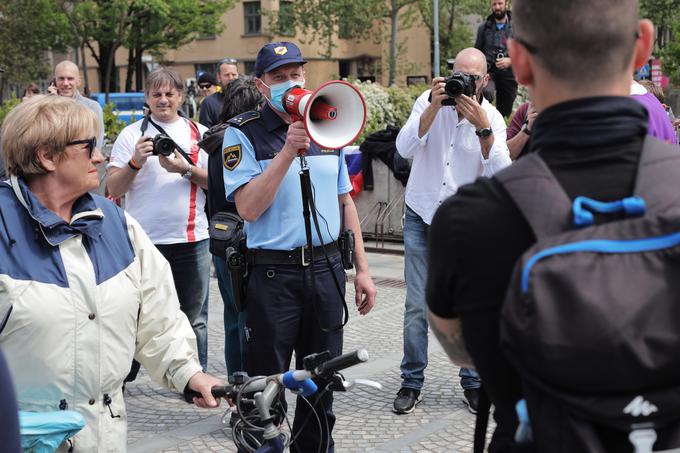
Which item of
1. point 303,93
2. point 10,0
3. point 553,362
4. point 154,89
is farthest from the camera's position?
point 10,0

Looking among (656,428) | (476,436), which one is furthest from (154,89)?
(656,428)

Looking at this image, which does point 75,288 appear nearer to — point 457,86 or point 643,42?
point 643,42

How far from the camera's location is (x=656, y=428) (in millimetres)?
1661

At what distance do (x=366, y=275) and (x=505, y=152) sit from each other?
4.07 ft

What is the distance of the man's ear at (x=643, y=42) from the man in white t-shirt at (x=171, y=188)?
14.0ft

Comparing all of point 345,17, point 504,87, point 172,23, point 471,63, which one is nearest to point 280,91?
point 471,63

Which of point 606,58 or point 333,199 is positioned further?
point 333,199

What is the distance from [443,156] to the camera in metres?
5.45

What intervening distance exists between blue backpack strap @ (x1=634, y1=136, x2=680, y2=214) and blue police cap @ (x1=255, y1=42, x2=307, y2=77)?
8.85 ft

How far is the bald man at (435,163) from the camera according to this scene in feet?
17.5

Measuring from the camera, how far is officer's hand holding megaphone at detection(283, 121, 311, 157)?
3.93 m

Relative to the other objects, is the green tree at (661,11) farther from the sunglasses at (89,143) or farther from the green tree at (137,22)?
the sunglasses at (89,143)

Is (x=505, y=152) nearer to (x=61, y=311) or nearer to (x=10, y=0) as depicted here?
(x=61, y=311)

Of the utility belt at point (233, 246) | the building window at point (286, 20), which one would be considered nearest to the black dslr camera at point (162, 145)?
the utility belt at point (233, 246)
